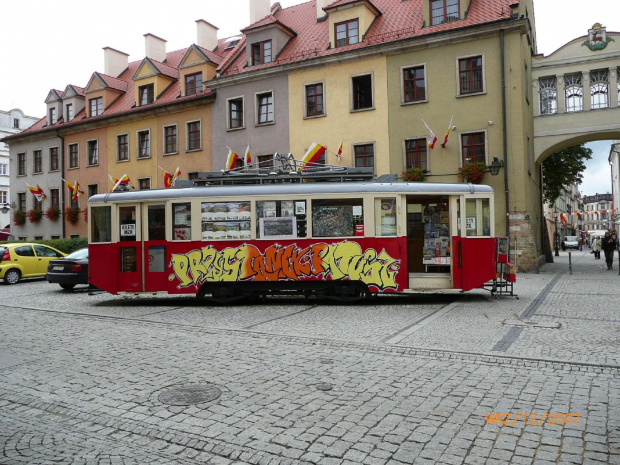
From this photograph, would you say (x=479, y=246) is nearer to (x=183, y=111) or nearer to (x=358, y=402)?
(x=358, y=402)

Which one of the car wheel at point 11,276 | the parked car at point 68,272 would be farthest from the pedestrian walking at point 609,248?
the car wheel at point 11,276

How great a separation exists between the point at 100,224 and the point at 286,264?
16.1 feet

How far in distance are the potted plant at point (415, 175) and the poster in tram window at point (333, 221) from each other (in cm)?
1170

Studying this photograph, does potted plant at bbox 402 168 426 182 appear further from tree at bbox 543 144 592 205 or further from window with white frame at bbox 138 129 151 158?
window with white frame at bbox 138 129 151 158

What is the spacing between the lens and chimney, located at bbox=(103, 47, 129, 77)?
38500 mm

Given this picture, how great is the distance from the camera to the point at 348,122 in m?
25.3

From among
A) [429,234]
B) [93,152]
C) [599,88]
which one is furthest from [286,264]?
[93,152]

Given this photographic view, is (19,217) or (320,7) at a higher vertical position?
(320,7)

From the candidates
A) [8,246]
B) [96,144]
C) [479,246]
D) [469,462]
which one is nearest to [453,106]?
[479,246]

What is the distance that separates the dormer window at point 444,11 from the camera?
934 inches

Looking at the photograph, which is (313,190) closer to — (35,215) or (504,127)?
(504,127)

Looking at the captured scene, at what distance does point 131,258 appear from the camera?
13.0 m
